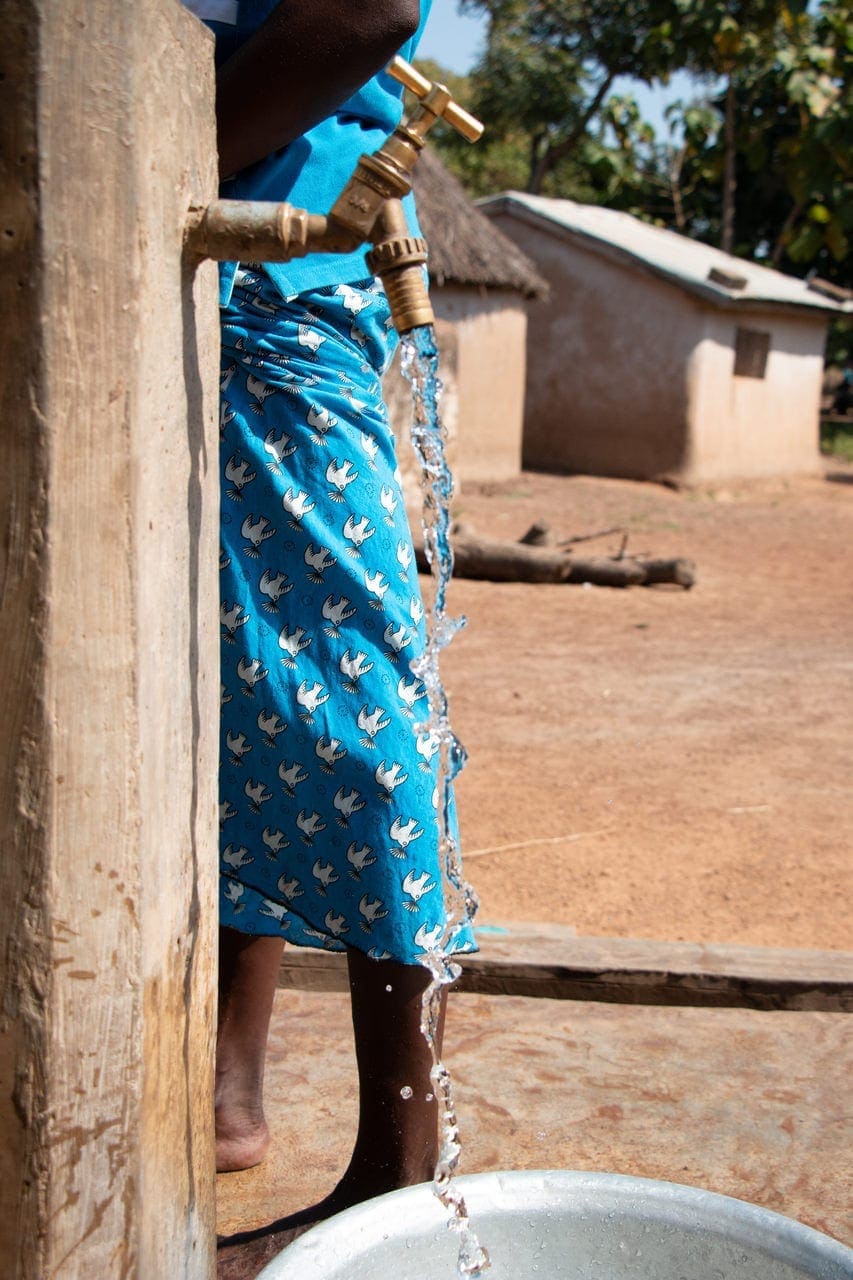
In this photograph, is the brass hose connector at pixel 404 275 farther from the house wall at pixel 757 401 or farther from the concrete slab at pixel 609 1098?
the house wall at pixel 757 401

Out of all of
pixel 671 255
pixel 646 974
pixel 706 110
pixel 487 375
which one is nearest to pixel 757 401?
pixel 671 255

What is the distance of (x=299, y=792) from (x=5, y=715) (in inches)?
19.8

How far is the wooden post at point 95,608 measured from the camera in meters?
1.02

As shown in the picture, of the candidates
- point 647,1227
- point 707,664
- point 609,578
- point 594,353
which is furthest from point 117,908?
point 594,353

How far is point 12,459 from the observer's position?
3.38 ft

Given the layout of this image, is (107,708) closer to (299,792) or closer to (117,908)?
(117,908)

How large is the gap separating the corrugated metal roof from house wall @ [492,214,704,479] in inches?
7.2

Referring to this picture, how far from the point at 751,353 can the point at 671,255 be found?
1443 mm

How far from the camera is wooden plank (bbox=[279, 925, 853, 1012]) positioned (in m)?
2.25

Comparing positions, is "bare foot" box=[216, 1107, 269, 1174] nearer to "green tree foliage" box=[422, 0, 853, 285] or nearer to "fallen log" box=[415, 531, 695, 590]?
"fallen log" box=[415, 531, 695, 590]

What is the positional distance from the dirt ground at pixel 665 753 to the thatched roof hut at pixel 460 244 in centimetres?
425

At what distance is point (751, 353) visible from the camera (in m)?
14.3

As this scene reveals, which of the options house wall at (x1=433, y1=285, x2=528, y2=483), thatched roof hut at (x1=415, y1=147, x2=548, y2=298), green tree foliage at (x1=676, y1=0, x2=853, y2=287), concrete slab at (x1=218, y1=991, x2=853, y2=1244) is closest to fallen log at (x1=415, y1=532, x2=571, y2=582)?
thatched roof hut at (x1=415, y1=147, x2=548, y2=298)

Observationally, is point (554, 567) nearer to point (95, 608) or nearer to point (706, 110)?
point (95, 608)
